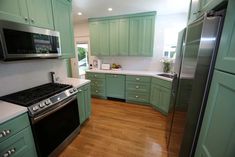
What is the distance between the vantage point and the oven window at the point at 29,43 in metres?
1.32

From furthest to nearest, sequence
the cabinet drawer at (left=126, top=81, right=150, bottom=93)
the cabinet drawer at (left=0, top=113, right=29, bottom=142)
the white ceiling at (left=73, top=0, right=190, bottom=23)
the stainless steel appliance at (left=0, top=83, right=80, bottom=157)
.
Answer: the cabinet drawer at (left=126, top=81, right=150, bottom=93) < the white ceiling at (left=73, top=0, right=190, bottom=23) < the stainless steel appliance at (left=0, top=83, right=80, bottom=157) < the cabinet drawer at (left=0, top=113, right=29, bottom=142)

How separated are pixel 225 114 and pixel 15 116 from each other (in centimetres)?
177

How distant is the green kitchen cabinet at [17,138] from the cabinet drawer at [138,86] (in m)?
2.49

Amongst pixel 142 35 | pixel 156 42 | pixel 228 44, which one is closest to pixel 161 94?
pixel 156 42

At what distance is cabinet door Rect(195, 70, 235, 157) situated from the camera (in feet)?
2.08

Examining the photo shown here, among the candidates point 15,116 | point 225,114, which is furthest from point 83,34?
point 225,114

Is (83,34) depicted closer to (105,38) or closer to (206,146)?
(105,38)

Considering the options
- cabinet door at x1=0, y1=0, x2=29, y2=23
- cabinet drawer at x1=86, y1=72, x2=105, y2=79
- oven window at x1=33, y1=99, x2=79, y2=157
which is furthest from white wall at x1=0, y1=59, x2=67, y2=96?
cabinet drawer at x1=86, y1=72, x2=105, y2=79

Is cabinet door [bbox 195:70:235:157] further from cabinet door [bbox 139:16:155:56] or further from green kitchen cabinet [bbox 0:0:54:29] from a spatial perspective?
cabinet door [bbox 139:16:155:56]

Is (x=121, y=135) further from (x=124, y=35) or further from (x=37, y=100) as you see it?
(x=124, y=35)

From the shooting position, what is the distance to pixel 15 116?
→ 1.19 m

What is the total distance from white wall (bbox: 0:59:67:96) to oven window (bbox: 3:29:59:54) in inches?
15.8

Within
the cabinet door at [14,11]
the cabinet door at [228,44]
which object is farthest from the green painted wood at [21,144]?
the cabinet door at [228,44]

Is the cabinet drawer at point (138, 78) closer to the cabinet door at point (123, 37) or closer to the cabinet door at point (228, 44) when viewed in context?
the cabinet door at point (123, 37)
